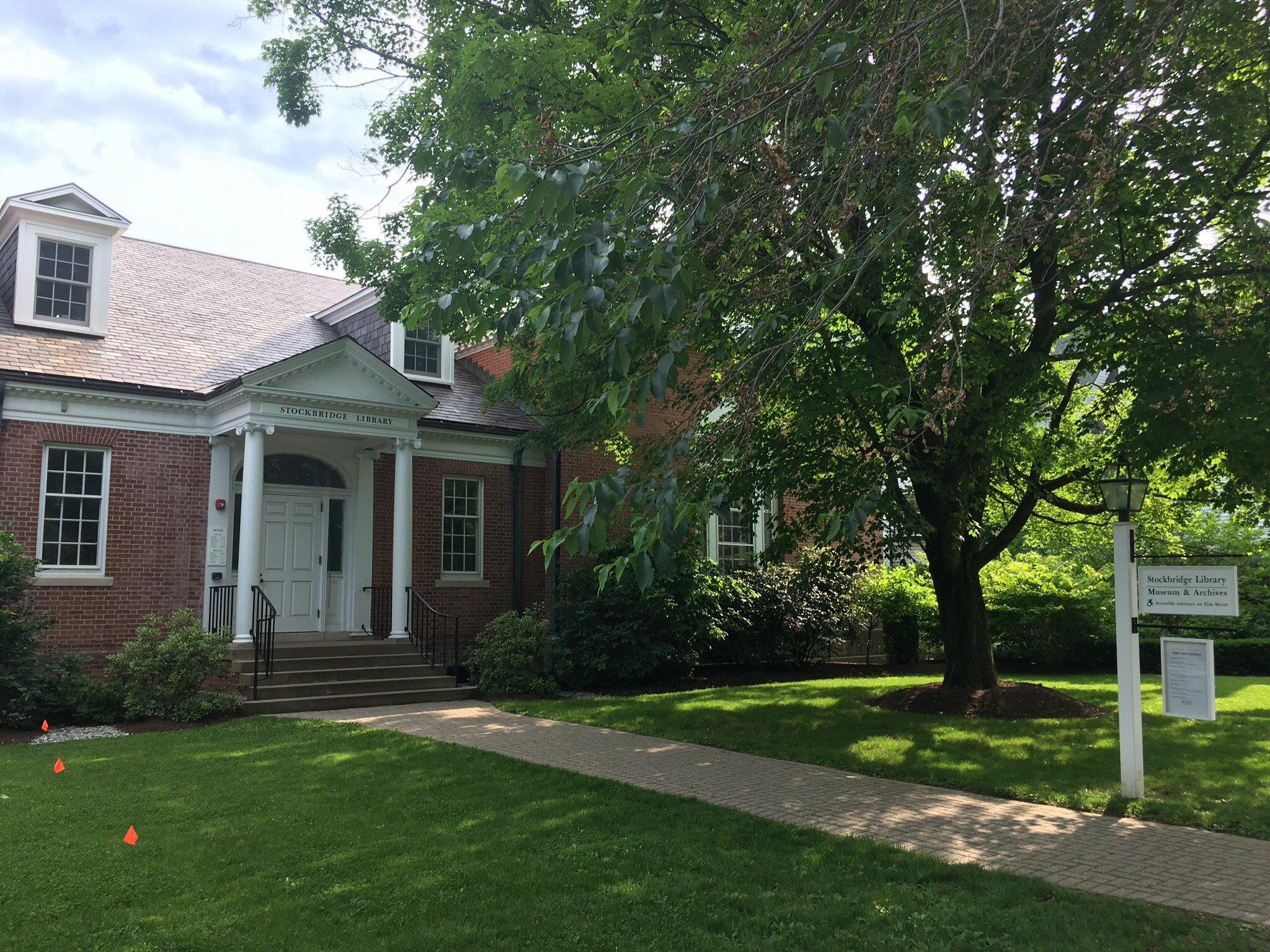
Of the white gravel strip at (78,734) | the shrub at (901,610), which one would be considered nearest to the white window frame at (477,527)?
the white gravel strip at (78,734)

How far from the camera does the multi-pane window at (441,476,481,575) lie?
1772cm

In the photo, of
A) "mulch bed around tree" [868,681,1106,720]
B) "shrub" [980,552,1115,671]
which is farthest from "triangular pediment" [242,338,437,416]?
"shrub" [980,552,1115,671]

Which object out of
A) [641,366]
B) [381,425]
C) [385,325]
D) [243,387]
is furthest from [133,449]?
[641,366]

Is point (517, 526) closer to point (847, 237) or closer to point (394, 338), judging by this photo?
point (394, 338)

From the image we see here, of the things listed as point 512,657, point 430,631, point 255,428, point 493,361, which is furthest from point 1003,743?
point 493,361

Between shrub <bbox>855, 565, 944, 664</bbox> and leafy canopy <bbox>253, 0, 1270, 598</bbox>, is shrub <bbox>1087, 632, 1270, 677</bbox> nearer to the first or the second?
shrub <bbox>855, 565, 944, 664</bbox>

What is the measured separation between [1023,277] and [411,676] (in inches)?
407

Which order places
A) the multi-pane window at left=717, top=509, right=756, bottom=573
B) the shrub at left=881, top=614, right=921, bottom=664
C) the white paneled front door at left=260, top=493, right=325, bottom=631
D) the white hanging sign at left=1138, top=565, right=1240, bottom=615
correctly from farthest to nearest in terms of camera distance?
1. the shrub at left=881, top=614, right=921, bottom=664
2. the multi-pane window at left=717, top=509, right=756, bottom=573
3. the white paneled front door at left=260, top=493, right=325, bottom=631
4. the white hanging sign at left=1138, top=565, right=1240, bottom=615

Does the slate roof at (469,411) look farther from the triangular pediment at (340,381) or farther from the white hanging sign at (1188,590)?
the white hanging sign at (1188,590)

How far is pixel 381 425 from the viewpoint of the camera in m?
15.6

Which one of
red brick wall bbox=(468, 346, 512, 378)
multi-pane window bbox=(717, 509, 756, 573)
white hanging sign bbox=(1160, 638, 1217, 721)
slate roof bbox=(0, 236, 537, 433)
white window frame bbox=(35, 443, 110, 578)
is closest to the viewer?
white hanging sign bbox=(1160, 638, 1217, 721)

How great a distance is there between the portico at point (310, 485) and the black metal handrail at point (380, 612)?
0.14 metres

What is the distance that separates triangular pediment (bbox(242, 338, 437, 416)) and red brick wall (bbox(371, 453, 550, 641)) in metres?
1.81

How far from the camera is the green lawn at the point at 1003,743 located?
26.8ft
